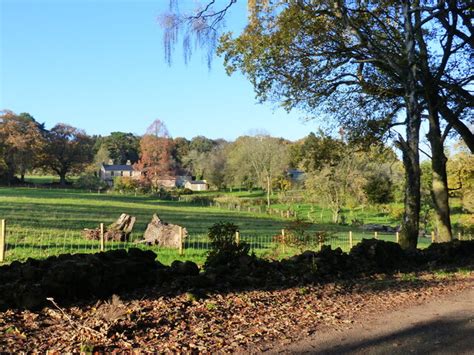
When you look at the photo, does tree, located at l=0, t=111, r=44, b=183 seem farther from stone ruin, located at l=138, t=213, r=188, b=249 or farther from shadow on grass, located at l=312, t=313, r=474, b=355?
shadow on grass, located at l=312, t=313, r=474, b=355

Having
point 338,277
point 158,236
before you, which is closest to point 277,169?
point 158,236

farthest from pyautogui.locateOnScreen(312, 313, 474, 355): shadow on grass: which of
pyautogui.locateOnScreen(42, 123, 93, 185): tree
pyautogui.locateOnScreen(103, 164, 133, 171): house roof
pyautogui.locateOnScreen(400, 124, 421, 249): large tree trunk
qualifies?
pyautogui.locateOnScreen(103, 164, 133, 171): house roof

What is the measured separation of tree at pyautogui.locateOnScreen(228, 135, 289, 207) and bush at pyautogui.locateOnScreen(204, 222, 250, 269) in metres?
55.6

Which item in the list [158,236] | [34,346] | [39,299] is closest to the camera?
[34,346]

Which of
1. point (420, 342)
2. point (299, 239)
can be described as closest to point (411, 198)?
point (299, 239)

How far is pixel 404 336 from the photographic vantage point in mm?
4926

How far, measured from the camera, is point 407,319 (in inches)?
224

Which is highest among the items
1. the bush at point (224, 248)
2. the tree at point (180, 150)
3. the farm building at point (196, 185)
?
the tree at point (180, 150)

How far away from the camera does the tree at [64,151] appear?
80294mm

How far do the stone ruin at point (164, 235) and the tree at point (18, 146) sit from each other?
60.1m

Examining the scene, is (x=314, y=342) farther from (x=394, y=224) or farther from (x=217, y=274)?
(x=394, y=224)

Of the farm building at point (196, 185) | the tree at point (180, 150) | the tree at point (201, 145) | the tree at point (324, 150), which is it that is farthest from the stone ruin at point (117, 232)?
the tree at point (201, 145)

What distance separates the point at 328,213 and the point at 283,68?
44693 mm

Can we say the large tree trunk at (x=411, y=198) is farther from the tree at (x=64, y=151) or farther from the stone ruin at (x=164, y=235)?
the tree at (x=64, y=151)
